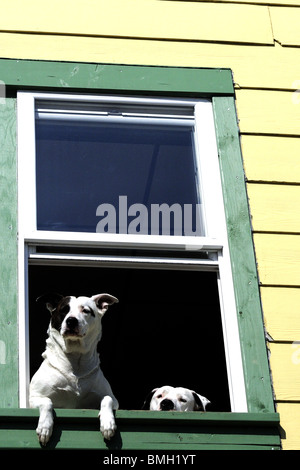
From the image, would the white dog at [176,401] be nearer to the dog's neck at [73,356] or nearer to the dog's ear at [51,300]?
the dog's neck at [73,356]

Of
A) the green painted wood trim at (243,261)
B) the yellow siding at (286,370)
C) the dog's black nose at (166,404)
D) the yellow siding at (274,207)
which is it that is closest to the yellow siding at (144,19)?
the green painted wood trim at (243,261)

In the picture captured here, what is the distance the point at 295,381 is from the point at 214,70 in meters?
2.01

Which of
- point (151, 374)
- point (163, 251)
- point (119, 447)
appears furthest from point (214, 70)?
point (151, 374)

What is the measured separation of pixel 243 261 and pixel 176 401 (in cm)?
85

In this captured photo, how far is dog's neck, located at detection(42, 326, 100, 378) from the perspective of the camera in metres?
5.20

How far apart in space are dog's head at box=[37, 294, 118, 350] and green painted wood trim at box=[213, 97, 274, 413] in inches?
28.6

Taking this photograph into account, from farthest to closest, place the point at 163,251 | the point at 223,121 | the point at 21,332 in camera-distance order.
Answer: the point at 223,121, the point at 163,251, the point at 21,332

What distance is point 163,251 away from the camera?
5539mm

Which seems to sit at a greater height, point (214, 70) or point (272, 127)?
point (214, 70)

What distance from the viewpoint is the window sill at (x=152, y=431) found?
465 cm

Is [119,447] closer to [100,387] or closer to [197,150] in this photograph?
[100,387]

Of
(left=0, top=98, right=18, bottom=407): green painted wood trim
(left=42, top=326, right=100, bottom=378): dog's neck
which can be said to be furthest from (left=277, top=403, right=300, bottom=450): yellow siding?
(left=0, top=98, right=18, bottom=407): green painted wood trim

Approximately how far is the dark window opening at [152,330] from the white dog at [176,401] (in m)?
2.07

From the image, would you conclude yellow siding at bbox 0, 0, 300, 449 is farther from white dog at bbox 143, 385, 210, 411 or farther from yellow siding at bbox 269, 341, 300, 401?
white dog at bbox 143, 385, 210, 411
